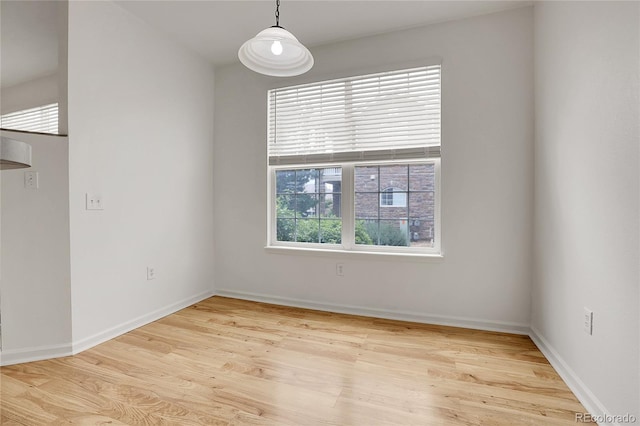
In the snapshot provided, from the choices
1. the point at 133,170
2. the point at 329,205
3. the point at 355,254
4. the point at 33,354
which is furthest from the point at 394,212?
the point at 33,354

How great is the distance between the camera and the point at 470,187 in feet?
8.61

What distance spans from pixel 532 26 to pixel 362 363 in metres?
2.96

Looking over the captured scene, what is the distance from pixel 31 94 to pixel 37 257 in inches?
115

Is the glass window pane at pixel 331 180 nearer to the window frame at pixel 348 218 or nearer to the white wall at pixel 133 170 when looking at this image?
the window frame at pixel 348 218

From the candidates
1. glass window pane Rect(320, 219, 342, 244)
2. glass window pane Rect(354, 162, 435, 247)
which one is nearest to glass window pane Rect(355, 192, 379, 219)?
glass window pane Rect(354, 162, 435, 247)

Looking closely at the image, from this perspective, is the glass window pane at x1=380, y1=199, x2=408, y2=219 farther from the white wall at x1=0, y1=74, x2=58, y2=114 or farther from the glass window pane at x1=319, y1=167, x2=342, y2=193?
the white wall at x1=0, y1=74, x2=58, y2=114

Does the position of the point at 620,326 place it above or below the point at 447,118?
below

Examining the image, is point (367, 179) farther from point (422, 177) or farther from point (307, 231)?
point (307, 231)

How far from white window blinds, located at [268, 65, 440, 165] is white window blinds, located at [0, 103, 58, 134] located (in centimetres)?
251

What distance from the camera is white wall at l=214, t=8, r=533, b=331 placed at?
2.50m

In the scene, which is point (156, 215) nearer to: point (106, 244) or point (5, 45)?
point (106, 244)

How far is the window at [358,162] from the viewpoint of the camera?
280 cm

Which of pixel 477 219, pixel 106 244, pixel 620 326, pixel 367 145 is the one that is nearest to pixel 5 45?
pixel 106 244

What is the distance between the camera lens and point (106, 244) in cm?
246
